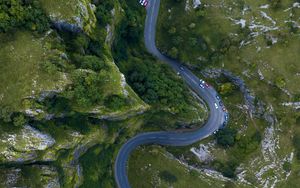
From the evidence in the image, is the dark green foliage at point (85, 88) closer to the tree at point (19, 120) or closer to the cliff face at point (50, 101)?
the cliff face at point (50, 101)

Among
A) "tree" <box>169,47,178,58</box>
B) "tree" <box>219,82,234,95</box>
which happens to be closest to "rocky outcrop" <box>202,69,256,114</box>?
"tree" <box>219,82,234,95</box>

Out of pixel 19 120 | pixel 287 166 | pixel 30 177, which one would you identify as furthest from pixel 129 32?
pixel 287 166

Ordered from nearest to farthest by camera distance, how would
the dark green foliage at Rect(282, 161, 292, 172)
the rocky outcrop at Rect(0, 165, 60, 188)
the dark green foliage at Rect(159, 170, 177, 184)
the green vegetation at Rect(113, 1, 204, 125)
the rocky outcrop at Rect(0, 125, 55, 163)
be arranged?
the rocky outcrop at Rect(0, 125, 55, 163) < the rocky outcrop at Rect(0, 165, 60, 188) < the green vegetation at Rect(113, 1, 204, 125) < the dark green foliage at Rect(282, 161, 292, 172) < the dark green foliage at Rect(159, 170, 177, 184)

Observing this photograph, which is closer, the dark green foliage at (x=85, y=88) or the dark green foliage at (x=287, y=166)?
the dark green foliage at (x=85, y=88)

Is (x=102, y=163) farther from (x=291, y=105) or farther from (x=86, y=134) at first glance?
(x=291, y=105)

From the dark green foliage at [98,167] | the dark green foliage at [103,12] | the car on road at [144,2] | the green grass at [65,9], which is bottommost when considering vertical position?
the dark green foliage at [98,167]

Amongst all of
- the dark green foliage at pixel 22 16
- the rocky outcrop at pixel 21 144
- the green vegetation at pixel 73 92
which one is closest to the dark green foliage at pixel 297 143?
the green vegetation at pixel 73 92

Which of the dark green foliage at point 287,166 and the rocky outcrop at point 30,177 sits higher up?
the rocky outcrop at point 30,177

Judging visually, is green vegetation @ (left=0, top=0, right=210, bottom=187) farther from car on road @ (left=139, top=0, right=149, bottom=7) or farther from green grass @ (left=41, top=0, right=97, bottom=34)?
car on road @ (left=139, top=0, right=149, bottom=7)

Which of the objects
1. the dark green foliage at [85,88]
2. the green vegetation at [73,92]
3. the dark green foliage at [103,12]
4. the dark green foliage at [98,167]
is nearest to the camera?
the green vegetation at [73,92]
